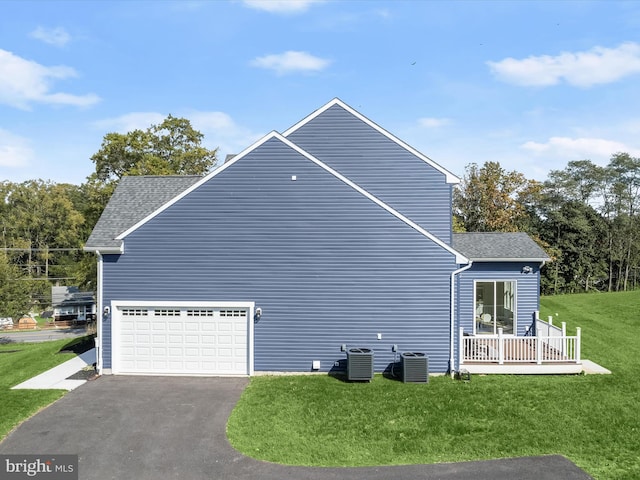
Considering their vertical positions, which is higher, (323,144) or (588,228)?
(323,144)

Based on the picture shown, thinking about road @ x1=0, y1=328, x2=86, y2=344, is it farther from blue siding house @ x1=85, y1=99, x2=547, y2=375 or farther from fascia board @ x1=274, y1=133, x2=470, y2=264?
fascia board @ x1=274, y1=133, x2=470, y2=264

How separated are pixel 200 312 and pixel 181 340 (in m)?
1.06

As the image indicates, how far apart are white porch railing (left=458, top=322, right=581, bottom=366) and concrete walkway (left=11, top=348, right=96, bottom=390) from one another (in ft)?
38.5

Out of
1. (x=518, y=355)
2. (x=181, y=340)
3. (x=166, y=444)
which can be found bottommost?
(x=166, y=444)

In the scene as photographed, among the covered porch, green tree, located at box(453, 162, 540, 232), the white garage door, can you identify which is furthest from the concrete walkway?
green tree, located at box(453, 162, 540, 232)

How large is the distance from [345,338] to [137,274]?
686 centimetres

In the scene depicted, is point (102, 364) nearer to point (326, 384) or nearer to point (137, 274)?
point (137, 274)

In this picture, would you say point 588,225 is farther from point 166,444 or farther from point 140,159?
point 166,444

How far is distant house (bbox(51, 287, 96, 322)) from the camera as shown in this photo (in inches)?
2046

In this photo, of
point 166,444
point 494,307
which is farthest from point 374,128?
point 166,444

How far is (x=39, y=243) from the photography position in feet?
204

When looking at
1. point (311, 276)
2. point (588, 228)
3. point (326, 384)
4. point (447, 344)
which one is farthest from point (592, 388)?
point (588, 228)

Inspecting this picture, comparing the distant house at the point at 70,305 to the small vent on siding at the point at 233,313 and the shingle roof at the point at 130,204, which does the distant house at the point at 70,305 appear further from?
the small vent on siding at the point at 233,313

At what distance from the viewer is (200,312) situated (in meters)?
13.7
